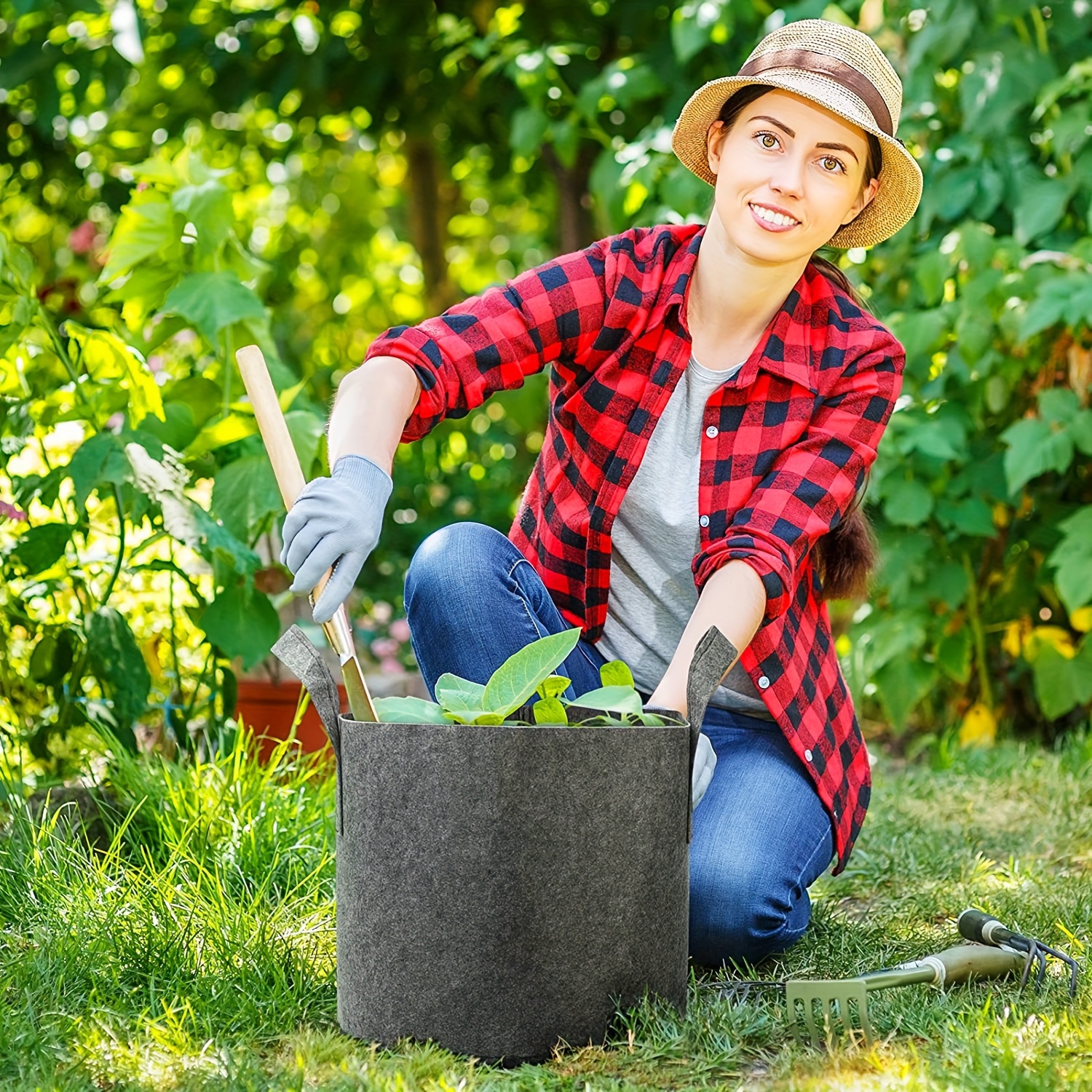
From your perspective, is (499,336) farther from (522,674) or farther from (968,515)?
(968,515)

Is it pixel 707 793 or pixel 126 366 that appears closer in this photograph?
pixel 707 793

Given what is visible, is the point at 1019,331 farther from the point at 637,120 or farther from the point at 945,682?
the point at 637,120

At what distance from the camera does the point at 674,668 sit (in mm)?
1435

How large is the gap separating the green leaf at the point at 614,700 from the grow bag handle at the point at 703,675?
53 millimetres

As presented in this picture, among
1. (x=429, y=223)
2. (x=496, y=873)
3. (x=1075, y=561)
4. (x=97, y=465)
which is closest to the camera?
(x=496, y=873)

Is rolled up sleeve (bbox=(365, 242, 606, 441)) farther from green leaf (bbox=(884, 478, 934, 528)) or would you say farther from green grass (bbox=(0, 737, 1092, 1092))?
green leaf (bbox=(884, 478, 934, 528))

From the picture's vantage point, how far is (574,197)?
13.4ft

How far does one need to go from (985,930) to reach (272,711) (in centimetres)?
129

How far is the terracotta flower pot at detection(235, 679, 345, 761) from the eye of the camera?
7.69ft

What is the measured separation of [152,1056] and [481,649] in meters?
0.56

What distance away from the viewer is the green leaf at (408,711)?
50.4 inches

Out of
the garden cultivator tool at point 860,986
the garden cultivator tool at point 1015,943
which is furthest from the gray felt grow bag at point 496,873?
the garden cultivator tool at point 1015,943

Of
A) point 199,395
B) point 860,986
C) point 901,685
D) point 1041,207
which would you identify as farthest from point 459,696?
point 1041,207

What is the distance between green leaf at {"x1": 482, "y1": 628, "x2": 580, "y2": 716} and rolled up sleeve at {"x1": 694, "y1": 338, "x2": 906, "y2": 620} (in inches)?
12.5
